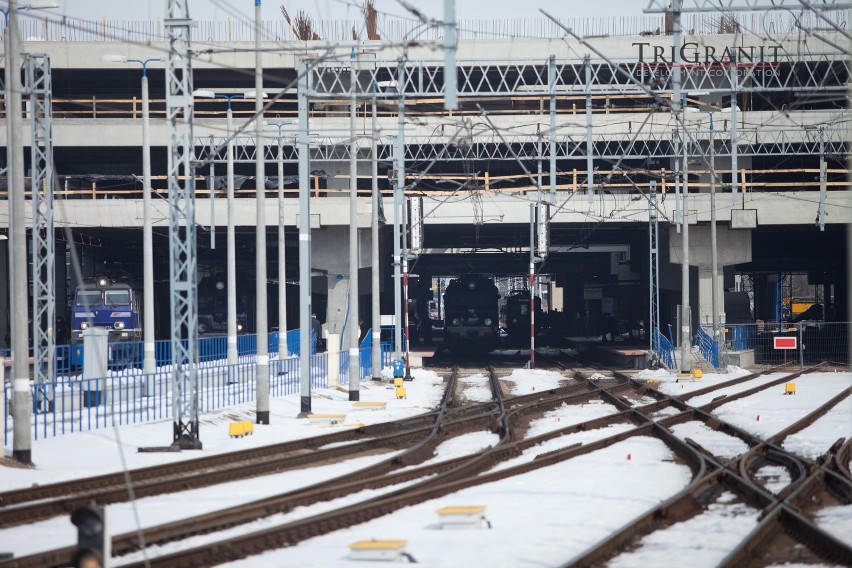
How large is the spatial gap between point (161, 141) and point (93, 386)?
1054 inches

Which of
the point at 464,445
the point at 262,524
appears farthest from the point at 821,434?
the point at 262,524

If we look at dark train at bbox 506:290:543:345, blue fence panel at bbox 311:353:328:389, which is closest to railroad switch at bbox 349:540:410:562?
blue fence panel at bbox 311:353:328:389

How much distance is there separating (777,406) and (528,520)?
17.3 m

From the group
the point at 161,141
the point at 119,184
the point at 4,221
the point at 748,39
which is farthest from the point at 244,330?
the point at 748,39

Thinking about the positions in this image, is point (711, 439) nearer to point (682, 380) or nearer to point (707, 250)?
point (682, 380)

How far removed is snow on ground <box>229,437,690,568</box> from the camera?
11.0m

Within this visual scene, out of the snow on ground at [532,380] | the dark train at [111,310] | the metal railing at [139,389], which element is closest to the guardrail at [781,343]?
the snow on ground at [532,380]

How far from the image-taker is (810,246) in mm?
62312

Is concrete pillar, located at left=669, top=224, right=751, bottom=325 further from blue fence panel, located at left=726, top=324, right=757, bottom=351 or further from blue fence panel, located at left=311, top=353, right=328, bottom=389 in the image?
blue fence panel, located at left=311, top=353, right=328, bottom=389

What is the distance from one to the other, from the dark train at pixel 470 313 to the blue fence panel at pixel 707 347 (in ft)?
43.9

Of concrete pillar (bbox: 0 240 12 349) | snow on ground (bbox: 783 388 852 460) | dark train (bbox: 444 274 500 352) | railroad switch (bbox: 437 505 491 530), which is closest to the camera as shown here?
railroad switch (bbox: 437 505 491 530)

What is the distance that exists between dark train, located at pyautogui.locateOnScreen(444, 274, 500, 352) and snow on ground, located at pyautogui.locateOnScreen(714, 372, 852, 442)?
24.7 metres

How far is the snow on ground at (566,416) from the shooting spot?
79.0ft

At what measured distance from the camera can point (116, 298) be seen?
161 feet
